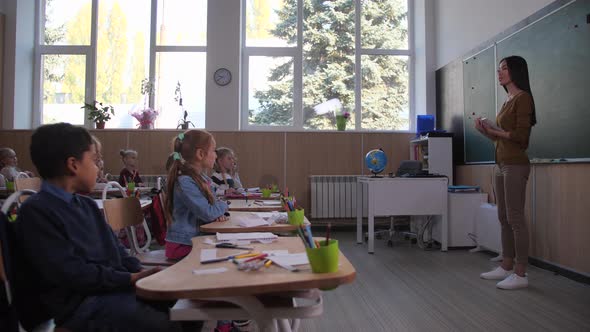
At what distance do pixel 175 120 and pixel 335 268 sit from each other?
19.1 ft

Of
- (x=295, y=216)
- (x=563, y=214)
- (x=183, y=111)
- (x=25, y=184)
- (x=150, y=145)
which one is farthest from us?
(x=183, y=111)

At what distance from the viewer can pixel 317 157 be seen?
5.96 meters

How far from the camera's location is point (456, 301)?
2672mm

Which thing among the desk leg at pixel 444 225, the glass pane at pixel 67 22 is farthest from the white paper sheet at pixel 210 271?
the glass pane at pixel 67 22

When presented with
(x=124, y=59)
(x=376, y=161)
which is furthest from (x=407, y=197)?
(x=124, y=59)

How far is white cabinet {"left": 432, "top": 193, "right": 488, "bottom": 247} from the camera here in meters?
4.49

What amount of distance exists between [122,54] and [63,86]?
106 centimetres

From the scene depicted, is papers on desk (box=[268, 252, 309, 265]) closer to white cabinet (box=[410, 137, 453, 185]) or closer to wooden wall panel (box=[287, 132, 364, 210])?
white cabinet (box=[410, 137, 453, 185])

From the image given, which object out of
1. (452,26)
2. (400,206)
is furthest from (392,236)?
(452,26)

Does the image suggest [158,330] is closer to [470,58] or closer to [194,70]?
[470,58]

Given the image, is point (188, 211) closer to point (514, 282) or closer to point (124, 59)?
point (514, 282)

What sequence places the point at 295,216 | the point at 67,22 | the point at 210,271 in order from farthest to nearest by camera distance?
the point at 67,22 < the point at 295,216 < the point at 210,271

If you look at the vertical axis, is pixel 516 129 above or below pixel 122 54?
below

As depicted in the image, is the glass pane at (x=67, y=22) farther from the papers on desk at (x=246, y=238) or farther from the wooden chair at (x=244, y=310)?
the wooden chair at (x=244, y=310)
